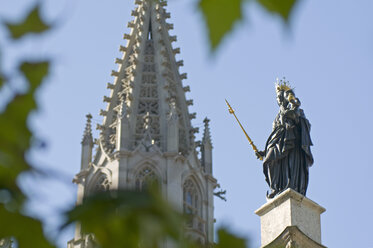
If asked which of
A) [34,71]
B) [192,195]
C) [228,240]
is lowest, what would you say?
[228,240]

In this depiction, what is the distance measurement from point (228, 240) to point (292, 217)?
1372cm

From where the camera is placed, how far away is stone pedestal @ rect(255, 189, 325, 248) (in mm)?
16000

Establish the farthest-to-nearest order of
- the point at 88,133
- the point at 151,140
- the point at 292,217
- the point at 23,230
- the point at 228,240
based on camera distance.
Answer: the point at 88,133 < the point at 151,140 < the point at 292,217 < the point at 228,240 < the point at 23,230

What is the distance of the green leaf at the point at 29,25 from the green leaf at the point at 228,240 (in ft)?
2.61

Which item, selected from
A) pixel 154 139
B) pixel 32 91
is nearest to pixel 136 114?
pixel 154 139

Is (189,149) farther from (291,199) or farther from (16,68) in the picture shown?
(16,68)

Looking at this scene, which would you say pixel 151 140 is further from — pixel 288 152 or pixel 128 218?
pixel 128 218

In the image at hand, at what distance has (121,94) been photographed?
4950 cm

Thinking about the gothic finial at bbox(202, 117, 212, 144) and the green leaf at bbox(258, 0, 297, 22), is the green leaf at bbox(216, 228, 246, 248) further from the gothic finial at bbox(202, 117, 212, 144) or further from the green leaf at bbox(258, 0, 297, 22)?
→ the gothic finial at bbox(202, 117, 212, 144)

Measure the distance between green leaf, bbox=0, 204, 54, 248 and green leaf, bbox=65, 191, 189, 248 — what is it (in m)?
0.15

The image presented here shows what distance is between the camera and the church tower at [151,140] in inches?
1795

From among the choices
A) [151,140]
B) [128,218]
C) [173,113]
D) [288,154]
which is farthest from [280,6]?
[173,113]

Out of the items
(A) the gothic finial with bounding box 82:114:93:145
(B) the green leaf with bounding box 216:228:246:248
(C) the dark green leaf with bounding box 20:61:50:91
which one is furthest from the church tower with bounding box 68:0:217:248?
(C) the dark green leaf with bounding box 20:61:50:91

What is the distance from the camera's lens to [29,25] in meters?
2.23
